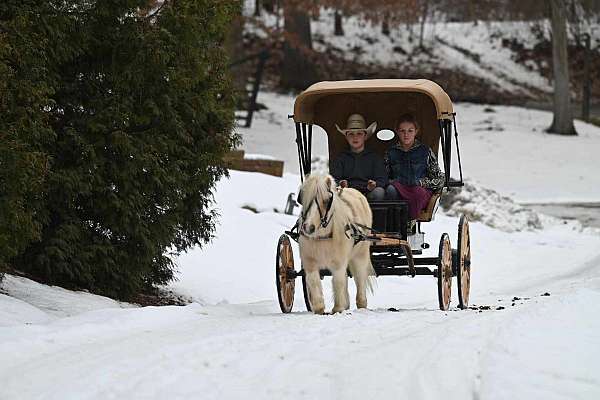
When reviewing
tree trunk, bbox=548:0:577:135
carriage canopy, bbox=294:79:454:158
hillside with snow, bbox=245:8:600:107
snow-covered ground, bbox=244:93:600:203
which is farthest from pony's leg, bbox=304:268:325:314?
hillside with snow, bbox=245:8:600:107

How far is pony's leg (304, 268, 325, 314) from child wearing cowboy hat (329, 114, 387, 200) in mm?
1525

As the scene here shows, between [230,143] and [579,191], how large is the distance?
20969mm

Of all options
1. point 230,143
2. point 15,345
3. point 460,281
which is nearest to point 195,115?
point 230,143

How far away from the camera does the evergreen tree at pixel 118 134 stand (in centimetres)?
1074

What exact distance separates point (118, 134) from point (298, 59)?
99.7ft

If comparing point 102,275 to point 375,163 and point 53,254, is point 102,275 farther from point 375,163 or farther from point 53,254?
point 375,163

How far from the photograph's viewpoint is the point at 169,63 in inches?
451

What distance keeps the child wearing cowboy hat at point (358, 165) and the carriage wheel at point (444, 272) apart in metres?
0.95

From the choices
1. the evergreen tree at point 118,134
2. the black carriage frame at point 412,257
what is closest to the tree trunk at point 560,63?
the black carriage frame at point 412,257

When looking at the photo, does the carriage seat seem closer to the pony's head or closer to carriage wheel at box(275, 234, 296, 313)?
carriage wheel at box(275, 234, 296, 313)

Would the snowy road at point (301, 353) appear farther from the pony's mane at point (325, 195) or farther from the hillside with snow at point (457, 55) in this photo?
the hillside with snow at point (457, 55)

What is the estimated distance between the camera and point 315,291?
10.2 metres

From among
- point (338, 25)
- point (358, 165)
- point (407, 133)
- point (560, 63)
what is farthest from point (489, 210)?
point (338, 25)

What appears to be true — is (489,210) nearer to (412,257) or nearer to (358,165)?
(358,165)
